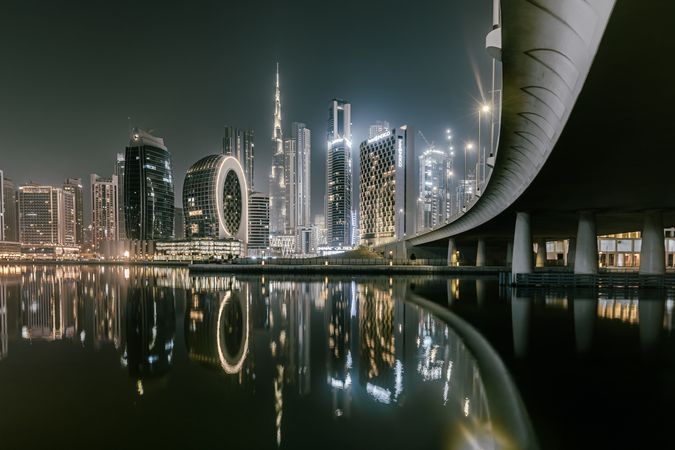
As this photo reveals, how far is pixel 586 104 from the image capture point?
11156 millimetres

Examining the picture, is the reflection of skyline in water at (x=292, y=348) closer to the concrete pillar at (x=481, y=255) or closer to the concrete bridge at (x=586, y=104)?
the concrete bridge at (x=586, y=104)

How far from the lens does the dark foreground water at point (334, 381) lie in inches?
258

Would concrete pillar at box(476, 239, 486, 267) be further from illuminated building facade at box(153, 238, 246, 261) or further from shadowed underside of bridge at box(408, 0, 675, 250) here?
illuminated building facade at box(153, 238, 246, 261)

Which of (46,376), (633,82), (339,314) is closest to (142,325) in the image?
(46,376)

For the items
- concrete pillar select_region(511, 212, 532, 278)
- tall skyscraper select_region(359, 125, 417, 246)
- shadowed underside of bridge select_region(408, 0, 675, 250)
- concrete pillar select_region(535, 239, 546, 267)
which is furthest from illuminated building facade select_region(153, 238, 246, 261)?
shadowed underside of bridge select_region(408, 0, 675, 250)

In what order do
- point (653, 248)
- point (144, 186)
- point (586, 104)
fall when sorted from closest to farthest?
1. point (586, 104)
2. point (653, 248)
3. point (144, 186)

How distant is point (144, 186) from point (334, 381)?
182 metres

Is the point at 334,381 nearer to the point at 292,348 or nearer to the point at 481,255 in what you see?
the point at 292,348

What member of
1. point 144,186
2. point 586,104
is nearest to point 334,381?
point 586,104

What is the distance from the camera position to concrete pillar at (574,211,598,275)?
1328 inches

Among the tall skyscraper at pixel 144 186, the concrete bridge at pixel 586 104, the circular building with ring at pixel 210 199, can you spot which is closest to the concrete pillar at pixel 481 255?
the concrete bridge at pixel 586 104

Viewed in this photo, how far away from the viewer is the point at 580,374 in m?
9.58

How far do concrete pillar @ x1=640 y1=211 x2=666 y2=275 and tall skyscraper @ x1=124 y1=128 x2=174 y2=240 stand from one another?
17837 centimetres

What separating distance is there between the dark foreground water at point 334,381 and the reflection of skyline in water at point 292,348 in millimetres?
64
